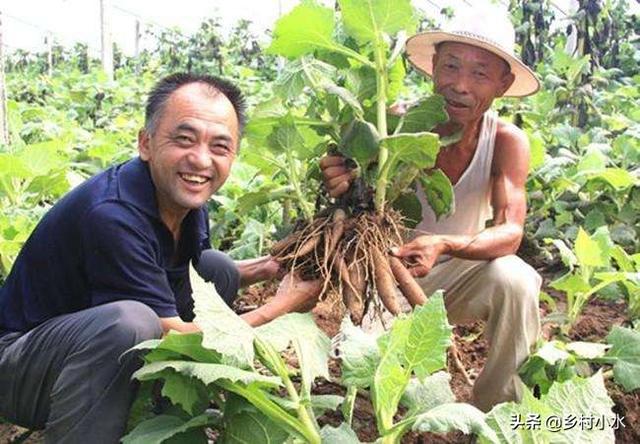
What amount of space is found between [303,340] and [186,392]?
1.03 feet

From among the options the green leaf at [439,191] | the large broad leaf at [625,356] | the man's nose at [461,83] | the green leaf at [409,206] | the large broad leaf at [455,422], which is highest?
the man's nose at [461,83]

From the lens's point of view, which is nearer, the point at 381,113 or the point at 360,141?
the point at 360,141

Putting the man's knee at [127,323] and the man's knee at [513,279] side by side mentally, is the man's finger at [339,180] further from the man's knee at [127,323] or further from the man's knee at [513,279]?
the man's knee at [127,323]

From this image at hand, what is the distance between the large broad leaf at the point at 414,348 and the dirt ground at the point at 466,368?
786 millimetres

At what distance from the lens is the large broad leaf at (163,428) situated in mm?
1787

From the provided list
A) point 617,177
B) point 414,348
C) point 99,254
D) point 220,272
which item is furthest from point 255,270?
point 617,177

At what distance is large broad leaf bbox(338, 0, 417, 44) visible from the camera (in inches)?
89.3

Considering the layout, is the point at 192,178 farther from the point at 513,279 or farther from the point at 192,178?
the point at 513,279

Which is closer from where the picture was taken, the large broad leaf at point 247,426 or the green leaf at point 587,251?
the large broad leaf at point 247,426

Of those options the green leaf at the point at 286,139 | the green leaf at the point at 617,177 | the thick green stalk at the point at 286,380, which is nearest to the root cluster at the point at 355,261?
the green leaf at the point at 286,139

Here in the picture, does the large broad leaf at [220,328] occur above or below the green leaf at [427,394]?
above

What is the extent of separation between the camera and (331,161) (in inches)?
95.4

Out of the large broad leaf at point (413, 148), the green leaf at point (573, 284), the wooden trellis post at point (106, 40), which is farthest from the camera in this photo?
the wooden trellis post at point (106, 40)

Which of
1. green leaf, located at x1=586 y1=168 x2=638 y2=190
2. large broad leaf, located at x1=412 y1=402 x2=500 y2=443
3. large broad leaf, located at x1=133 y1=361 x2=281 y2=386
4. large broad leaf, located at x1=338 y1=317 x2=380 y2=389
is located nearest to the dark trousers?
large broad leaf, located at x1=133 y1=361 x2=281 y2=386
